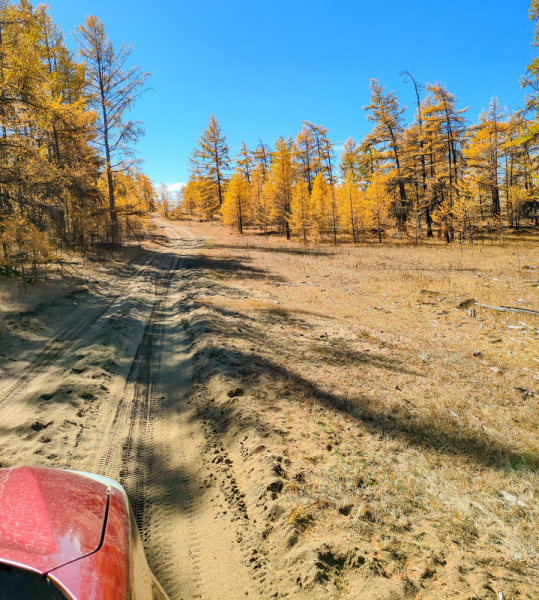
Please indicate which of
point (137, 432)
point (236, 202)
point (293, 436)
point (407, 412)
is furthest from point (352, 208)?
point (137, 432)

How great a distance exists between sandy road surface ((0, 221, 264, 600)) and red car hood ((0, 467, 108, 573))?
1.39 m

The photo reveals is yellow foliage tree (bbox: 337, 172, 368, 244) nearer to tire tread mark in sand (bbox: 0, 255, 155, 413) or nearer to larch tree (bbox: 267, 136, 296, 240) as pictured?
larch tree (bbox: 267, 136, 296, 240)

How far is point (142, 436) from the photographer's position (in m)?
4.81

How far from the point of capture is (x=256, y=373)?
21.1ft

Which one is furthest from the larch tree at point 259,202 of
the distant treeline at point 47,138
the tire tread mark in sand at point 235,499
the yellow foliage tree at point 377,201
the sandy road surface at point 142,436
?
the tire tread mark in sand at point 235,499

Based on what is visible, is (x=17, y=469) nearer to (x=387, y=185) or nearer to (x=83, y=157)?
(x=83, y=157)

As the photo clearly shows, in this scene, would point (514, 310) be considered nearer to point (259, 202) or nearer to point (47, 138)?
point (47, 138)

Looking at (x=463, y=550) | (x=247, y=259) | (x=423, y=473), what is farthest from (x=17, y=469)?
(x=247, y=259)

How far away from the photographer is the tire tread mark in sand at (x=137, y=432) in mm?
3846

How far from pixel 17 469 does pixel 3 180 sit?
1317 centimetres

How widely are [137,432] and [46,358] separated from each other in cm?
369

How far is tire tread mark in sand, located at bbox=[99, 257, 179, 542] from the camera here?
385cm

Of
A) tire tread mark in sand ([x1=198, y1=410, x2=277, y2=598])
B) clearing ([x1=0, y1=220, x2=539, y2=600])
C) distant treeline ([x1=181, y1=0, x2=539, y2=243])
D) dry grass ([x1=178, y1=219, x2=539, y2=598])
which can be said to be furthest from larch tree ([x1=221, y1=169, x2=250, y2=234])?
tire tread mark in sand ([x1=198, y1=410, x2=277, y2=598])

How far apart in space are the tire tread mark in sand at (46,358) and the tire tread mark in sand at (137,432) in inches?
68.4
